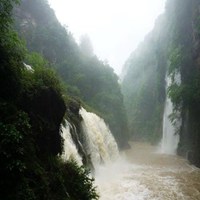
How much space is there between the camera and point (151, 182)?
21031mm

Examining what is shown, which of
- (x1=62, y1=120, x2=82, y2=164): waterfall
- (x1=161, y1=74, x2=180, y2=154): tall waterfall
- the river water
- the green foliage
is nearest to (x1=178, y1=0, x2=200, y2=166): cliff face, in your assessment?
the river water

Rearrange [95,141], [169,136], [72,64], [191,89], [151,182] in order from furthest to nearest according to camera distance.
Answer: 1. [72,64]
2. [169,136]
3. [191,89]
4. [95,141]
5. [151,182]

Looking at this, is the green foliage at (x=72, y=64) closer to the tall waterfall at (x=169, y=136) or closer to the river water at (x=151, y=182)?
the tall waterfall at (x=169, y=136)

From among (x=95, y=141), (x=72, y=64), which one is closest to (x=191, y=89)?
(x=95, y=141)

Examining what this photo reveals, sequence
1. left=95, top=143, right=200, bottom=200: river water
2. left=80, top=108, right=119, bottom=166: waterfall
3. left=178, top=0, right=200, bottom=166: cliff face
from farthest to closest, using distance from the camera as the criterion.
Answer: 1. left=178, top=0, right=200, bottom=166: cliff face
2. left=80, top=108, right=119, bottom=166: waterfall
3. left=95, top=143, right=200, bottom=200: river water

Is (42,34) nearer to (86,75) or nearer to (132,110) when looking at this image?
(86,75)

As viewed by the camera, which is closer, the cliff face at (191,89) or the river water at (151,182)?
the river water at (151,182)

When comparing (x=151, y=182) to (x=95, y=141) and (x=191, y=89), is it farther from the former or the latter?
(x=191, y=89)

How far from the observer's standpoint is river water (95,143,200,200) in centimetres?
1780

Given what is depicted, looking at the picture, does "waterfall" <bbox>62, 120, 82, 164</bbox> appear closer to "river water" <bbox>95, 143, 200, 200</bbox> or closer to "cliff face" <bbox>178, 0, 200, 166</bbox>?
"river water" <bbox>95, 143, 200, 200</bbox>

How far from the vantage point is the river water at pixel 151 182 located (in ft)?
58.4

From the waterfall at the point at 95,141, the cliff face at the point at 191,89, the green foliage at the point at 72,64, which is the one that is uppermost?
the green foliage at the point at 72,64

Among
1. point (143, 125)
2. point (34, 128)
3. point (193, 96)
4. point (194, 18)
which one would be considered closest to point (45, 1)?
point (143, 125)

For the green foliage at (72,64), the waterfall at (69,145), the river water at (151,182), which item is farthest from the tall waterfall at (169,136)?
the waterfall at (69,145)
